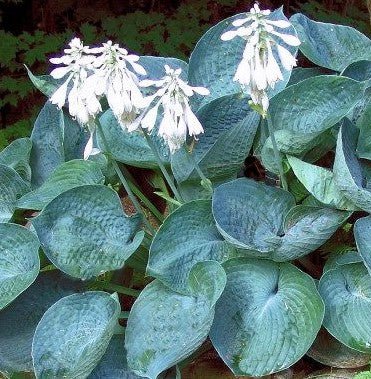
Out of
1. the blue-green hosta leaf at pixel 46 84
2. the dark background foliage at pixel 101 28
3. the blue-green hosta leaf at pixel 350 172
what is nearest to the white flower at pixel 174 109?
the blue-green hosta leaf at pixel 350 172

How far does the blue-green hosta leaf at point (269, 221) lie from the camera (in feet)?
6.04

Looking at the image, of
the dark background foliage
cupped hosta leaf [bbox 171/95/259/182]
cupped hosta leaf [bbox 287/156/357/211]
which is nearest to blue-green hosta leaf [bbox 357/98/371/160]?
cupped hosta leaf [bbox 287/156/357/211]

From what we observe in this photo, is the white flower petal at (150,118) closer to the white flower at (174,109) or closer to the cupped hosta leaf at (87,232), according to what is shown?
the white flower at (174,109)

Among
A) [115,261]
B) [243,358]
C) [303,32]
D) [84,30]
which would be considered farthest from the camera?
[84,30]

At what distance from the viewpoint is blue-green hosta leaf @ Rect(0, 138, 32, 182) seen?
7.81 feet

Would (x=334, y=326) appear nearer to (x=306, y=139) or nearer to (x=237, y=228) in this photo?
(x=237, y=228)

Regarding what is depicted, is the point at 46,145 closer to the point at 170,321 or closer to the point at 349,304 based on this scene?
the point at 170,321

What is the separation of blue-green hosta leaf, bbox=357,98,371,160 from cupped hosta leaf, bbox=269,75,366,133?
1.9 inches

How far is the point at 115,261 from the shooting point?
1.92 m

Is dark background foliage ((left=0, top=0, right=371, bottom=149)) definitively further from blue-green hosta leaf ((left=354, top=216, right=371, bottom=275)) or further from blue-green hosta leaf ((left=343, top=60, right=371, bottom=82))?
blue-green hosta leaf ((left=354, top=216, right=371, bottom=275))

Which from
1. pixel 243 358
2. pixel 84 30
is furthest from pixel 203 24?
pixel 243 358

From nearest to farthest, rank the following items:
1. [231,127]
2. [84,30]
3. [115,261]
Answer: [115,261], [231,127], [84,30]

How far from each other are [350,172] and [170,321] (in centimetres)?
58

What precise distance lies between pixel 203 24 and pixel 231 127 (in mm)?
1844
